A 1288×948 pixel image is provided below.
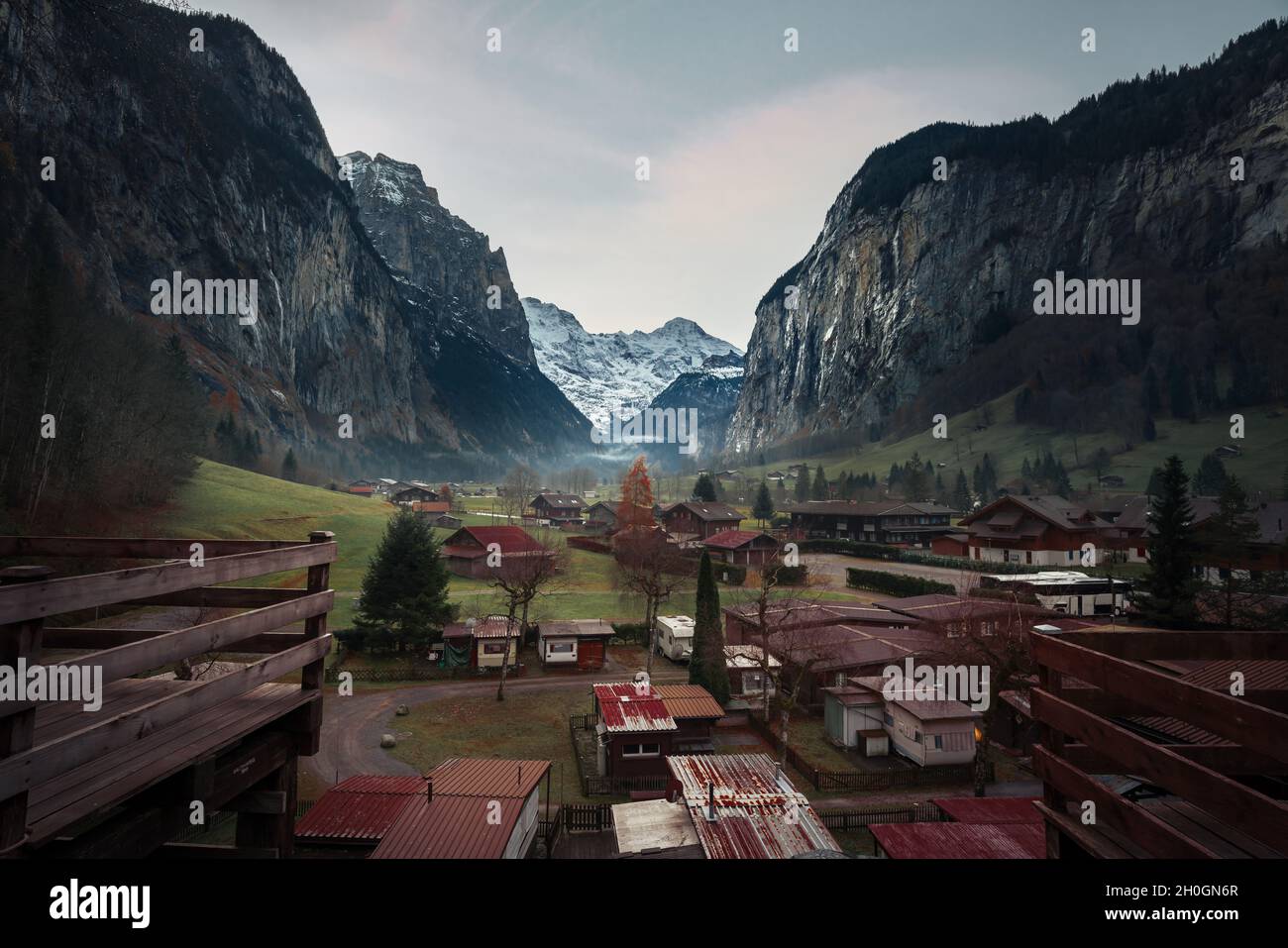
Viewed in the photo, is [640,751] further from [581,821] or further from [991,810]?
[991,810]

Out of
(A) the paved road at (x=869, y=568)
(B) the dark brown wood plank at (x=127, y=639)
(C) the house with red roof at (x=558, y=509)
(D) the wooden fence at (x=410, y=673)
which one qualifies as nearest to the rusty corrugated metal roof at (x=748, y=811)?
(B) the dark brown wood plank at (x=127, y=639)

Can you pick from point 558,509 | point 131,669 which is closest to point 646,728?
point 131,669

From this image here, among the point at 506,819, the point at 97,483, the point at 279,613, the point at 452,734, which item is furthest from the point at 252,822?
the point at 97,483

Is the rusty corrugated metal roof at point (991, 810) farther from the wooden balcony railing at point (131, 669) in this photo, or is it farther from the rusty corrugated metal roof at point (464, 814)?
the wooden balcony railing at point (131, 669)

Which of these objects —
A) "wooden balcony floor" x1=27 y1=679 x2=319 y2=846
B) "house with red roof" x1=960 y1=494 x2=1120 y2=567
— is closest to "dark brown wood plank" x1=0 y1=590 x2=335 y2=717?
"wooden balcony floor" x1=27 y1=679 x2=319 y2=846
